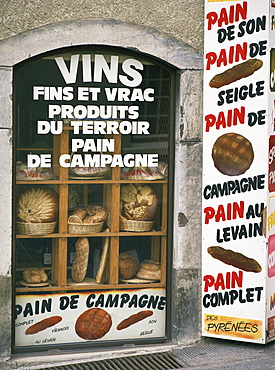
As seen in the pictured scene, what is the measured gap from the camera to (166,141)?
5.61m

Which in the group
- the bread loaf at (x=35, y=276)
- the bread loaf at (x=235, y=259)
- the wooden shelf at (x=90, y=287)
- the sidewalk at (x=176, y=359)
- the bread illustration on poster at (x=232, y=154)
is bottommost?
the sidewalk at (x=176, y=359)

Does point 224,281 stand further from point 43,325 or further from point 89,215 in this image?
point 43,325

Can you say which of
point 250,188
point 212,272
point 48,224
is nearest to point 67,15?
point 48,224

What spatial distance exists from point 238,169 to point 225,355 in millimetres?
1671

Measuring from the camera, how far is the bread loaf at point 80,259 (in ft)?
17.9

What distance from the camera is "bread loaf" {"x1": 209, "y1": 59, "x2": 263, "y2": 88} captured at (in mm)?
5383

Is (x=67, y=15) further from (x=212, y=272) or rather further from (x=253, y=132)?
(x=212, y=272)

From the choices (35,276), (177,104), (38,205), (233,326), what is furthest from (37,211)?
(233,326)

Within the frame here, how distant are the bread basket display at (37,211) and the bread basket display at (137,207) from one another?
64cm

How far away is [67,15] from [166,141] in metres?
1.43

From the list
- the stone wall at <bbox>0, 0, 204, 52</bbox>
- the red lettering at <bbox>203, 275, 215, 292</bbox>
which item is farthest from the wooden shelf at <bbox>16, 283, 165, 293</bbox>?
the stone wall at <bbox>0, 0, 204, 52</bbox>

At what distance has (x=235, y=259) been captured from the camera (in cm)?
555

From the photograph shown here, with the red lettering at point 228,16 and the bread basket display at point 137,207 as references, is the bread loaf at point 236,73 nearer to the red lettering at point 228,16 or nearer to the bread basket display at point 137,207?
the red lettering at point 228,16

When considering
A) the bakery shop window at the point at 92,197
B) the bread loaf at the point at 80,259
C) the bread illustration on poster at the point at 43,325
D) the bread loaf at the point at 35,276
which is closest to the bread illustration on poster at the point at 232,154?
the bakery shop window at the point at 92,197
